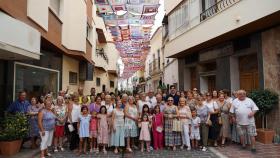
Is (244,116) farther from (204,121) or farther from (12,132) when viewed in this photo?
(12,132)

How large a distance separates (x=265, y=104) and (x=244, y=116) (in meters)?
1.58

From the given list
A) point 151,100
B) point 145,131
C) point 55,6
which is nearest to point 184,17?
point 55,6

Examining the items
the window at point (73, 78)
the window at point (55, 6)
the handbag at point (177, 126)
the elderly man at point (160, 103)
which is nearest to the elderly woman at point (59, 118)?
the elderly man at point (160, 103)

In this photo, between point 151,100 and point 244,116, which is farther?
point 151,100

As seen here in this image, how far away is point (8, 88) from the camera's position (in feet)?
29.8

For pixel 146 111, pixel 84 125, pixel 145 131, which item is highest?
pixel 146 111

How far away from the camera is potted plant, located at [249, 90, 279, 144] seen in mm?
9375

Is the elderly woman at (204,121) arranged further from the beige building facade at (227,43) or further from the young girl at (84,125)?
the young girl at (84,125)

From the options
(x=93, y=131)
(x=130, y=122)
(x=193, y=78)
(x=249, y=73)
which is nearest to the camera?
(x=93, y=131)

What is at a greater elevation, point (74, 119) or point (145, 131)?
point (74, 119)

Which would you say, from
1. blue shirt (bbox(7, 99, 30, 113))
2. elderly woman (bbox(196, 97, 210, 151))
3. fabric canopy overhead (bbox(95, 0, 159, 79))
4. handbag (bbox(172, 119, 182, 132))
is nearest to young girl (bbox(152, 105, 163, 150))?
handbag (bbox(172, 119, 182, 132))

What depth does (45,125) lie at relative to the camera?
25.2 feet

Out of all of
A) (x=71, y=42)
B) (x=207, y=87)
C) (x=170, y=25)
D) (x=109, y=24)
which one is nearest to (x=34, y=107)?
(x=71, y=42)

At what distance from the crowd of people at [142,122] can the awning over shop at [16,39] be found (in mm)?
1567
